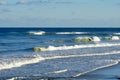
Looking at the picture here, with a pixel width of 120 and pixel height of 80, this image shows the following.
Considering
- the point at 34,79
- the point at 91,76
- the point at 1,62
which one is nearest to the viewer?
the point at 34,79

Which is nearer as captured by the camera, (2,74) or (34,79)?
(34,79)

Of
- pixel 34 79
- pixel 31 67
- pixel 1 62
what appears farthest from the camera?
pixel 1 62

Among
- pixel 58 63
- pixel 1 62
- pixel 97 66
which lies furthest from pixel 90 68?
pixel 1 62

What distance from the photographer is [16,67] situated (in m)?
24.5

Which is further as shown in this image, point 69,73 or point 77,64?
point 77,64

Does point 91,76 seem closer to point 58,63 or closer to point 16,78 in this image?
point 16,78

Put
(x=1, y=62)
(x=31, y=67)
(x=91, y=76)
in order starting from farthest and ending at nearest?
(x=1, y=62)
(x=31, y=67)
(x=91, y=76)

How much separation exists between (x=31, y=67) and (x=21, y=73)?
2.63 meters

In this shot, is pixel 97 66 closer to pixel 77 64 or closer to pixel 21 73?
pixel 77 64

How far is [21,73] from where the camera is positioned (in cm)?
2180

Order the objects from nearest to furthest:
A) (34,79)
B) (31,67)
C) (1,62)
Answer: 1. (34,79)
2. (31,67)
3. (1,62)

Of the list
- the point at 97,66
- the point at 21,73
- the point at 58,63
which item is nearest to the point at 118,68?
the point at 97,66

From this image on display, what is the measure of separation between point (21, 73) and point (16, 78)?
208cm

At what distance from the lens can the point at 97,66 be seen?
25.7 meters
